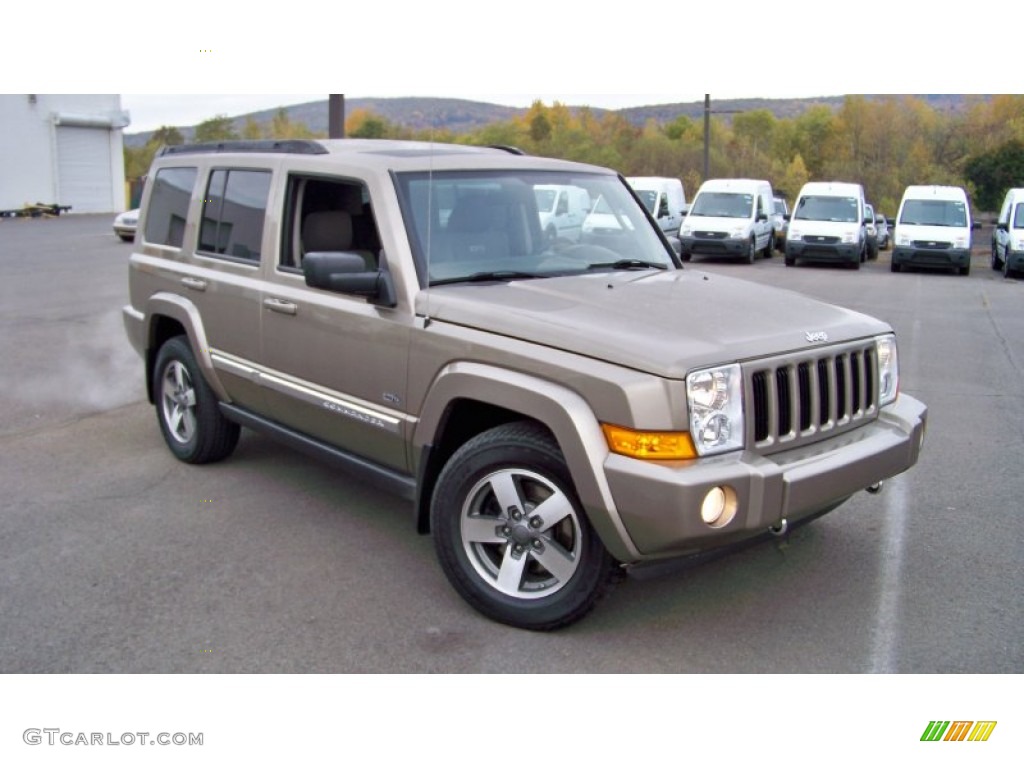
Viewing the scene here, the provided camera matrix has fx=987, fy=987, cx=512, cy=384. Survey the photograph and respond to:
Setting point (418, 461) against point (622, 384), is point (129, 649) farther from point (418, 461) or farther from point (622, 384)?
point (622, 384)

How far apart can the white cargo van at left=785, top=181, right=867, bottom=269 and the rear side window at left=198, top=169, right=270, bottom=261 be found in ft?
68.4

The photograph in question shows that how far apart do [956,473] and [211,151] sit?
5058mm

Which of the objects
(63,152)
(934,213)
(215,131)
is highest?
(63,152)

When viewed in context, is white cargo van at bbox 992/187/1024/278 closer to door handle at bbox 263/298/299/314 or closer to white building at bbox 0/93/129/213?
door handle at bbox 263/298/299/314

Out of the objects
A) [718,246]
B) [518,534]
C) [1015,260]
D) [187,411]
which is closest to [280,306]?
[187,411]

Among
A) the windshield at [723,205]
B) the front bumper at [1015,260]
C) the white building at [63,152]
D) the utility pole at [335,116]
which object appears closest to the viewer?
the utility pole at [335,116]

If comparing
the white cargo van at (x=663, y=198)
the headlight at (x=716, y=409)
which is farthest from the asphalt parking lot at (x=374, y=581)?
the white cargo van at (x=663, y=198)

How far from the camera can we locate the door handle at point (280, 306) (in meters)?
5.01

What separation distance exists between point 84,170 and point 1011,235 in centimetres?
3617

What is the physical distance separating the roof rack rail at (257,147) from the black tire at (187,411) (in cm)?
120

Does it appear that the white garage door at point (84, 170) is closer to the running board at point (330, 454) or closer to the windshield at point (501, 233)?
the running board at point (330, 454)

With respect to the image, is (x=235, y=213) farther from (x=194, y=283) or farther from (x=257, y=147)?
(x=194, y=283)

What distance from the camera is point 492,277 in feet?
15.0

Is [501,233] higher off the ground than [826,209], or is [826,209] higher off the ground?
[826,209]
